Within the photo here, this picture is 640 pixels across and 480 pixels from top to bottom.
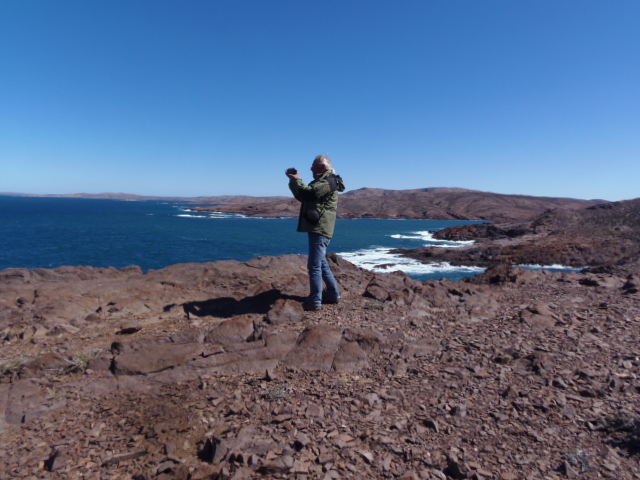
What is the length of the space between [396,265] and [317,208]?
92.5ft

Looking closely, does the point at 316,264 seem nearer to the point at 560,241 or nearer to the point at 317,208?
the point at 317,208

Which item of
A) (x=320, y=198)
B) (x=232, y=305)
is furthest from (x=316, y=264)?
(x=232, y=305)

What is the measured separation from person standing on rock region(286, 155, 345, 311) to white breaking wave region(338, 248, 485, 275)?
23.2 metres

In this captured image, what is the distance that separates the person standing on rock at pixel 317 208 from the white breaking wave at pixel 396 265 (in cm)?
2325

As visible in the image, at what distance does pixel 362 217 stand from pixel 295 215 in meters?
20.2

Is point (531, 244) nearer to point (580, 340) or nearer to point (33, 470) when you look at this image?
point (580, 340)

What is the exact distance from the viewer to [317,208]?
5809 millimetres

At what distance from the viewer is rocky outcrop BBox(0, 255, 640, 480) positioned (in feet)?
9.80

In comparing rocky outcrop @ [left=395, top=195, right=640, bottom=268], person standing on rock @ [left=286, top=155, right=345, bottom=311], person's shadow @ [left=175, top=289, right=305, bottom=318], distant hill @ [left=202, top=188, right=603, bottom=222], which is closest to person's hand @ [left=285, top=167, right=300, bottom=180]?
person standing on rock @ [left=286, top=155, right=345, bottom=311]

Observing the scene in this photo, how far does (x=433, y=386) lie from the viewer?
4023 mm

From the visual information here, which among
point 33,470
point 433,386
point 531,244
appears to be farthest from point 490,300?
point 531,244

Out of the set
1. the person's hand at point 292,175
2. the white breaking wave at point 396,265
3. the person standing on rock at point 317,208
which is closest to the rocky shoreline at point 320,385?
the person standing on rock at point 317,208

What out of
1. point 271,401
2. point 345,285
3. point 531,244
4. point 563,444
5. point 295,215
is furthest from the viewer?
point 295,215

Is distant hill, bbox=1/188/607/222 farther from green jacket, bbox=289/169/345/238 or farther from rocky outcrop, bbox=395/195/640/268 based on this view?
green jacket, bbox=289/169/345/238
